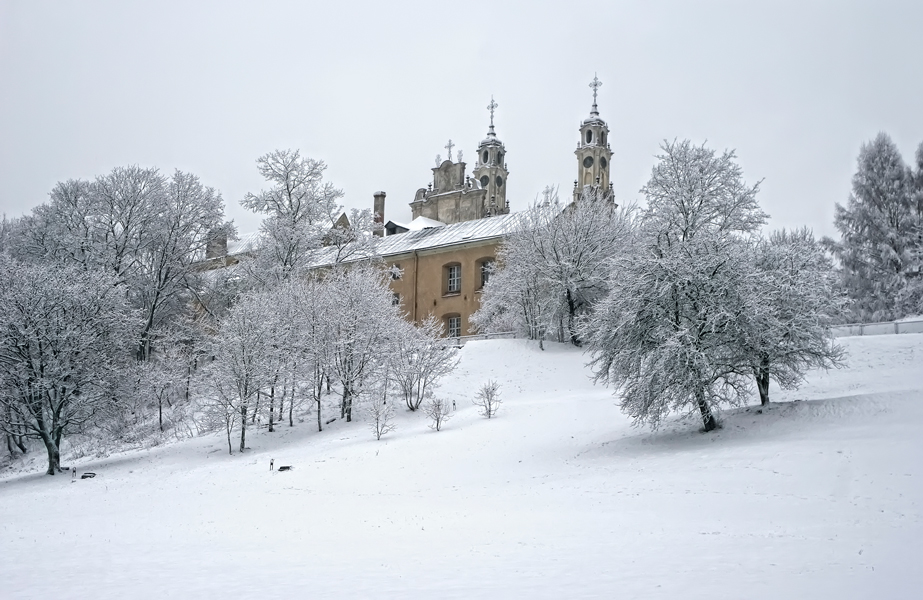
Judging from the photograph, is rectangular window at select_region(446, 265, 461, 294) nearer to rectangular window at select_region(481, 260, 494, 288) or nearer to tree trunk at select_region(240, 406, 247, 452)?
rectangular window at select_region(481, 260, 494, 288)

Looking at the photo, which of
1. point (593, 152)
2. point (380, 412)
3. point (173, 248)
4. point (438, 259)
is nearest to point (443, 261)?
point (438, 259)

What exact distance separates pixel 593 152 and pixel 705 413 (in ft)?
159

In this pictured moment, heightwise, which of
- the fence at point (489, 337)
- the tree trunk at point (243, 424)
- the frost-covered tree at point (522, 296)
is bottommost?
the tree trunk at point (243, 424)

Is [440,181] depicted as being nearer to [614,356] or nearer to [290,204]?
[290,204]

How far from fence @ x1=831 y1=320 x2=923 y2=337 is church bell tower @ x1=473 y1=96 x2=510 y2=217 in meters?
42.9

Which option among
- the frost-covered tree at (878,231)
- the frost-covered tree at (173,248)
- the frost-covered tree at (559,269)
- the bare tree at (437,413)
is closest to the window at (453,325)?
the frost-covered tree at (559,269)

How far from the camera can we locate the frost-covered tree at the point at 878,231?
32.2 metres

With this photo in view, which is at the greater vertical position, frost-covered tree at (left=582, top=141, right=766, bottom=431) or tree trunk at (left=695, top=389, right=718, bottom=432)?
frost-covered tree at (left=582, top=141, right=766, bottom=431)

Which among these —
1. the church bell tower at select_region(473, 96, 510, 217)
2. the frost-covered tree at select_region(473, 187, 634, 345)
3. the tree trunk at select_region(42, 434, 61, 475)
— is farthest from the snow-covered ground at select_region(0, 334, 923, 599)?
the church bell tower at select_region(473, 96, 510, 217)

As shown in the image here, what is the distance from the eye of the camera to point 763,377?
64.3 ft

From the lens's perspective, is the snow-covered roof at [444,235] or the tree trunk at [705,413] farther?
the snow-covered roof at [444,235]

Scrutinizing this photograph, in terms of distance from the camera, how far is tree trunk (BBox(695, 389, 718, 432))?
18.1 metres

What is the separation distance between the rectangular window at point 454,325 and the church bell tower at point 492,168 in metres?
28.5

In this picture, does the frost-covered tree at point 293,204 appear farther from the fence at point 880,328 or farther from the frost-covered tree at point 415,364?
the fence at point 880,328
